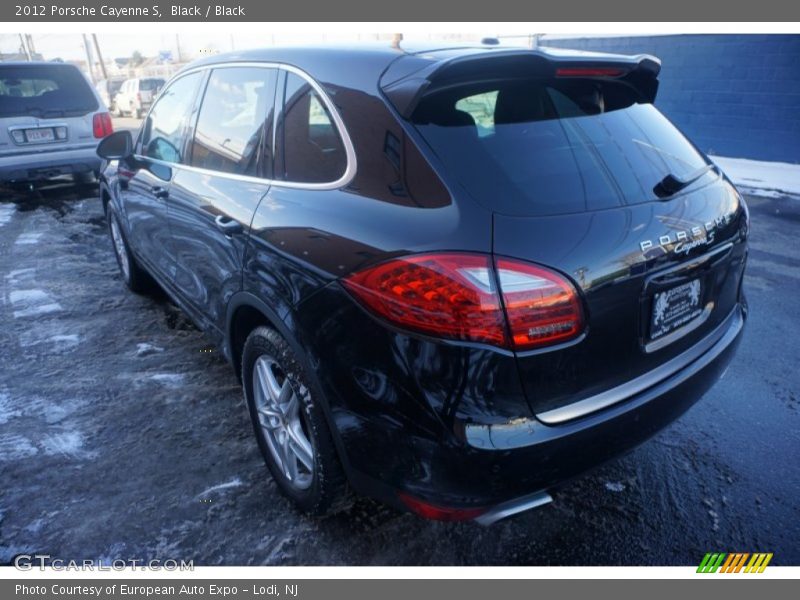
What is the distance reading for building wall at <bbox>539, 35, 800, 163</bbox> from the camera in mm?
9789

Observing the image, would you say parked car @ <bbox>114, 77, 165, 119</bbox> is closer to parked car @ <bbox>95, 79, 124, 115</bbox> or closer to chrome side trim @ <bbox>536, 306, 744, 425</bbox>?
parked car @ <bbox>95, 79, 124, 115</bbox>

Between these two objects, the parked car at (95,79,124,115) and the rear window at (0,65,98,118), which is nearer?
the rear window at (0,65,98,118)

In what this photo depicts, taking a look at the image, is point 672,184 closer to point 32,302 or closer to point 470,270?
point 470,270

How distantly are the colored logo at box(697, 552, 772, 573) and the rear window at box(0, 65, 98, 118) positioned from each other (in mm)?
8904

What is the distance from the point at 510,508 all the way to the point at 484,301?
0.65 metres

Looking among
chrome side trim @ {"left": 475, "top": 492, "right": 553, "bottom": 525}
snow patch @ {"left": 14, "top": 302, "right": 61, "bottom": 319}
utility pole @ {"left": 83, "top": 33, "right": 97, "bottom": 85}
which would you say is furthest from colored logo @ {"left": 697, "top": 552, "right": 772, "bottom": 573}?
utility pole @ {"left": 83, "top": 33, "right": 97, "bottom": 85}

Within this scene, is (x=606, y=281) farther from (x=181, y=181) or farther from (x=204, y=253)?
(x=181, y=181)

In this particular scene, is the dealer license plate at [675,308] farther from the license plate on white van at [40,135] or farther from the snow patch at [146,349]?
the license plate on white van at [40,135]

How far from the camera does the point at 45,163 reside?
25.4 feet

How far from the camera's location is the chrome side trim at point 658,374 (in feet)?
5.53

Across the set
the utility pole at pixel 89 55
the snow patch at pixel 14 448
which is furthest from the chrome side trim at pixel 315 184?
the utility pole at pixel 89 55

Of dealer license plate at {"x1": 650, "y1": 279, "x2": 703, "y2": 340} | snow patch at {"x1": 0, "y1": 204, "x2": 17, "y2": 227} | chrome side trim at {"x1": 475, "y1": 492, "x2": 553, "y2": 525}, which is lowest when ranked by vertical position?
snow patch at {"x1": 0, "y1": 204, "x2": 17, "y2": 227}

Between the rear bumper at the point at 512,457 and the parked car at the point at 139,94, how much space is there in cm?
2634

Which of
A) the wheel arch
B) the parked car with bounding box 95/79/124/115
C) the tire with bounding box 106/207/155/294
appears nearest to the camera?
the wheel arch
